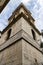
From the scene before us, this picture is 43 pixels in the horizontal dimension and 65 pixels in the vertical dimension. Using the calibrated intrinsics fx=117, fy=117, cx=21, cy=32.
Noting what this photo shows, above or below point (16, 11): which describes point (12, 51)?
below

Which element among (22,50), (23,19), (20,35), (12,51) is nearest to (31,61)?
(22,50)

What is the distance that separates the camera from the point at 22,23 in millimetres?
12352

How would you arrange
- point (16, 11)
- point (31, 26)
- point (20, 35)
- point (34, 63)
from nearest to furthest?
point (34, 63) → point (20, 35) → point (31, 26) → point (16, 11)

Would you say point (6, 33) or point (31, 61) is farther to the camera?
point (6, 33)

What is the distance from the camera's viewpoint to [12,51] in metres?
10.3

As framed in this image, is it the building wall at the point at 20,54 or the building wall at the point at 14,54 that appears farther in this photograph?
the building wall at the point at 14,54

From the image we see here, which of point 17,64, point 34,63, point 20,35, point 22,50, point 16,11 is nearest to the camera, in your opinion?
point 17,64

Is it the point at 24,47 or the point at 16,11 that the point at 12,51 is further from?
the point at 16,11

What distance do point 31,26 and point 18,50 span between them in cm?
533

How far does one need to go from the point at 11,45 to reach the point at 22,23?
9.00ft

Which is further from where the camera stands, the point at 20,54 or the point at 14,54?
the point at 14,54

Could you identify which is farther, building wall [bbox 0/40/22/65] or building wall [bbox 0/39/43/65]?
building wall [bbox 0/40/22/65]

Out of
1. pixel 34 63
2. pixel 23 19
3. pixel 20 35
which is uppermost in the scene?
pixel 23 19

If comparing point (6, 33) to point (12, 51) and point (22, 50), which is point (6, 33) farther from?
point (22, 50)
